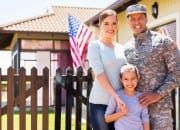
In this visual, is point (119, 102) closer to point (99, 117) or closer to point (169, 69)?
point (99, 117)

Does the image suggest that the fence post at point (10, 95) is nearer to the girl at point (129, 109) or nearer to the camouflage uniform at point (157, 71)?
the girl at point (129, 109)

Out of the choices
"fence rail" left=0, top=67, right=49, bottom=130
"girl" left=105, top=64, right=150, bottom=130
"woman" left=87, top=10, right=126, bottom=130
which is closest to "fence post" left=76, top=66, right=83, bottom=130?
"fence rail" left=0, top=67, right=49, bottom=130

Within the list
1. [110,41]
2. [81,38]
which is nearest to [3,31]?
[81,38]

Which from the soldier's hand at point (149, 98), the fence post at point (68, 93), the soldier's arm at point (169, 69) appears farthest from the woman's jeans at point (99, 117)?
the fence post at point (68, 93)

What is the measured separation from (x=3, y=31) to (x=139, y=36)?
1579 cm

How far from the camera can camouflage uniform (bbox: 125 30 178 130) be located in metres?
3.66

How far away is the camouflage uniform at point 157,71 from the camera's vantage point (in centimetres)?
366

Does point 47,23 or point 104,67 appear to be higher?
point 47,23

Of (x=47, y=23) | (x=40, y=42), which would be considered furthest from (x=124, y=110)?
(x=47, y=23)

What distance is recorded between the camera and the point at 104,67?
3744 millimetres

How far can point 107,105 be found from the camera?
378 cm

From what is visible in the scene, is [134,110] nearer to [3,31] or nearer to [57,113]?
[57,113]

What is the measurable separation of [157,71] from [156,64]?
0.06 meters

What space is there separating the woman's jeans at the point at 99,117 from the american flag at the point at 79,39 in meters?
9.41
